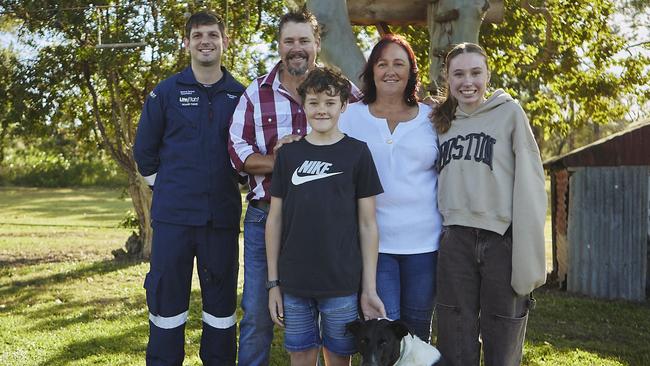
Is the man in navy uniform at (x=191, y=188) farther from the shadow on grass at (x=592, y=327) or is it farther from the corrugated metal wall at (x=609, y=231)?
the corrugated metal wall at (x=609, y=231)

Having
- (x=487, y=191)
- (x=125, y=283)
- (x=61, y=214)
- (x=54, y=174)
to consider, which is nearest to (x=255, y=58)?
(x=125, y=283)

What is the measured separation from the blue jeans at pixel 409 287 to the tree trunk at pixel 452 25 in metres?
2.59

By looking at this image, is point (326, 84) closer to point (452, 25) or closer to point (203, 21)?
point (203, 21)

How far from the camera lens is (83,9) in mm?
12133

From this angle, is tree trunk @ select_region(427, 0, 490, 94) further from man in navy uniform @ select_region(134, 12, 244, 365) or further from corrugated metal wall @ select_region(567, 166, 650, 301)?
corrugated metal wall @ select_region(567, 166, 650, 301)

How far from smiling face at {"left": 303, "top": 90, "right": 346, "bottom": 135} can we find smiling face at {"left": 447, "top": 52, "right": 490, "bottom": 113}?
0.66 m

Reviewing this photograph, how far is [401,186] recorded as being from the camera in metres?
3.66

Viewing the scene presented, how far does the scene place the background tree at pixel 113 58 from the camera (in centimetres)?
1192

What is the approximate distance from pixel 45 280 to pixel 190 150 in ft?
26.5

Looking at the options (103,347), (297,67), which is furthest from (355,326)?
(103,347)

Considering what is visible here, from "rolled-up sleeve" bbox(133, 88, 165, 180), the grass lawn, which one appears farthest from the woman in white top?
the grass lawn

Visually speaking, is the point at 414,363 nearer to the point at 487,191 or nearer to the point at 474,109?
the point at 487,191

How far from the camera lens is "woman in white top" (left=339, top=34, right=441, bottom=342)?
367 cm

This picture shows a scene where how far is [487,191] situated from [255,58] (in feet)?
35.0
